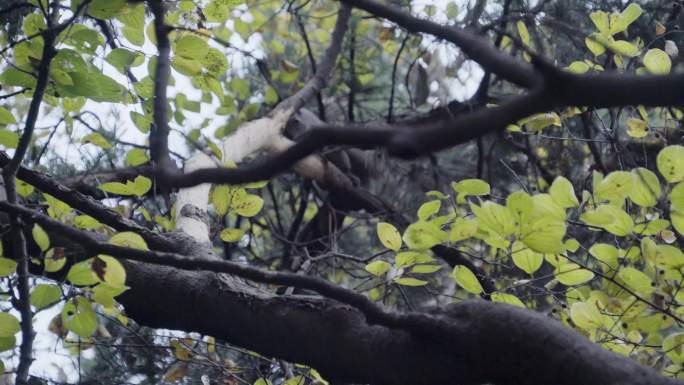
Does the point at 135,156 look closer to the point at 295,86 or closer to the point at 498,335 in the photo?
the point at 498,335

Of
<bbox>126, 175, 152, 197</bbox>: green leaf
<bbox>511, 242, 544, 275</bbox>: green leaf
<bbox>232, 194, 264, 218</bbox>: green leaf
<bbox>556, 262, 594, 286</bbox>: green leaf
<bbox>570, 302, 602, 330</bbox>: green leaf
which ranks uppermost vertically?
<bbox>126, 175, 152, 197</bbox>: green leaf

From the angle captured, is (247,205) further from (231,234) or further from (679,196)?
(679,196)

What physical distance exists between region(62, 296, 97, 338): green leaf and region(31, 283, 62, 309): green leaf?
0.10ft

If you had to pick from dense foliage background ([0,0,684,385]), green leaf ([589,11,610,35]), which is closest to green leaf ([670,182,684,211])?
dense foliage background ([0,0,684,385])

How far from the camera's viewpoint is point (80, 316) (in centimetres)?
133

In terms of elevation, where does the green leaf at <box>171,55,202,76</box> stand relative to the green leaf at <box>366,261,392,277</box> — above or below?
above

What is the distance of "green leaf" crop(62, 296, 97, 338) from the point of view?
133cm

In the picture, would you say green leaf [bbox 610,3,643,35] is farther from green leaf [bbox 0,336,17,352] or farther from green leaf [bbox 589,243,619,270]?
green leaf [bbox 0,336,17,352]

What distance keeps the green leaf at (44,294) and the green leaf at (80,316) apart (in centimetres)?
3

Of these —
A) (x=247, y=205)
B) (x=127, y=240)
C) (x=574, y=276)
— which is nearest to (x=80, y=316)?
(x=127, y=240)

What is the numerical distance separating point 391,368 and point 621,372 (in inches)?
13.6

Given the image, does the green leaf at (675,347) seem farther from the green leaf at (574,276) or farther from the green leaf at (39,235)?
the green leaf at (39,235)

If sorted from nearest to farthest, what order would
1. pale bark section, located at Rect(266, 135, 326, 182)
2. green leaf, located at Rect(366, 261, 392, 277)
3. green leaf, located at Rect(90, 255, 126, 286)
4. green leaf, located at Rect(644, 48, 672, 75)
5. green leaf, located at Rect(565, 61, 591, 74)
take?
green leaf, located at Rect(90, 255, 126, 286) < green leaf, located at Rect(366, 261, 392, 277) < green leaf, located at Rect(644, 48, 672, 75) < green leaf, located at Rect(565, 61, 591, 74) < pale bark section, located at Rect(266, 135, 326, 182)

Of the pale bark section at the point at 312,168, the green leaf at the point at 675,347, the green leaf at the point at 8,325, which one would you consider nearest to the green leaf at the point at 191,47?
the green leaf at the point at 8,325
